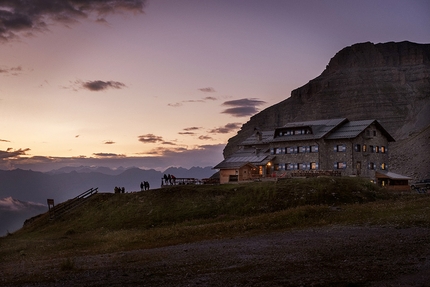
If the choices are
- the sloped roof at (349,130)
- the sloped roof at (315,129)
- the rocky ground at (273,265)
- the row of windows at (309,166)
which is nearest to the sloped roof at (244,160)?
the row of windows at (309,166)

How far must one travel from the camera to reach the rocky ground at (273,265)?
661 inches

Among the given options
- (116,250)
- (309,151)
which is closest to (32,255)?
(116,250)

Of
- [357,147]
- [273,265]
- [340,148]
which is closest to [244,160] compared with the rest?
[340,148]

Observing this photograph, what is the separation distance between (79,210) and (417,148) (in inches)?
5847

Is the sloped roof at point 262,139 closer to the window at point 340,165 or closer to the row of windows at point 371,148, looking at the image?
the window at point 340,165

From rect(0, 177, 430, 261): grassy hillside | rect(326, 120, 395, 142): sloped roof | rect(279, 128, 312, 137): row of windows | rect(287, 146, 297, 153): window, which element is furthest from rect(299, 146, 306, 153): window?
rect(0, 177, 430, 261): grassy hillside

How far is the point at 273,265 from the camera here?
774 inches

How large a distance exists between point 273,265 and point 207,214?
31692mm

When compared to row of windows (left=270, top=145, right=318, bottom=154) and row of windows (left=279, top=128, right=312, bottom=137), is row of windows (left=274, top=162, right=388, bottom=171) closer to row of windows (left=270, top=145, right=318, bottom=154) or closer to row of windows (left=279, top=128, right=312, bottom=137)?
row of windows (left=270, top=145, right=318, bottom=154)

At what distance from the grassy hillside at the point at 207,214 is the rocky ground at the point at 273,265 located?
6.84 m

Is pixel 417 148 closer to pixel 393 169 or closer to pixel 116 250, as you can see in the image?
pixel 393 169

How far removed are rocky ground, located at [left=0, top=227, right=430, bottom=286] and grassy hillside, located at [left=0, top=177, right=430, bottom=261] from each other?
6837 millimetres

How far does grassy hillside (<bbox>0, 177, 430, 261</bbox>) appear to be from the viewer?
3612 cm

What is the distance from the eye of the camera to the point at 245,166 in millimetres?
83812
